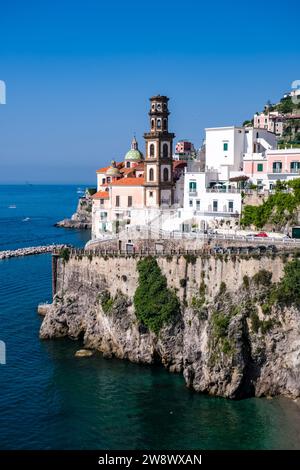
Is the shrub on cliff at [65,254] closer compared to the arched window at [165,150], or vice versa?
the shrub on cliff at [65,254]

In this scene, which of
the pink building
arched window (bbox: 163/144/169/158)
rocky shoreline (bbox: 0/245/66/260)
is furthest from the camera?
rocky shoreline (bbox: 0/245/66/260)

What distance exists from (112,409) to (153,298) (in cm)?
1145

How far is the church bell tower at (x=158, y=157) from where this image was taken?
73125 millimetres

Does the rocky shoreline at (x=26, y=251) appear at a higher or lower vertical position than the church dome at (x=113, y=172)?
lower

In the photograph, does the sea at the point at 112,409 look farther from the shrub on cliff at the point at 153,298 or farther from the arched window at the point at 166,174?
the arched window at the point at 166,174

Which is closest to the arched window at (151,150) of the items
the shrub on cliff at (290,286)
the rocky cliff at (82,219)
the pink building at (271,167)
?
the pink building at (271,167)

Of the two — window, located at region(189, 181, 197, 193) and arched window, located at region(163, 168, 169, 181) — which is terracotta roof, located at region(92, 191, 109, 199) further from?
window, located at region(189, 181, 197, 193)

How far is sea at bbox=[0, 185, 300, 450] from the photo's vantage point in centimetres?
3816

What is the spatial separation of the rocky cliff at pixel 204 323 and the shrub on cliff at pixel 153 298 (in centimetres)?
44

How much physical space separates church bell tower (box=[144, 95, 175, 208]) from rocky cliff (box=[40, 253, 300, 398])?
18.6m

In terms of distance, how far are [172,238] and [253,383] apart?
19829 millimetres

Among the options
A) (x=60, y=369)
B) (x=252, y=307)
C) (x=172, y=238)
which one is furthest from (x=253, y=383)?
(x=172, y=238)

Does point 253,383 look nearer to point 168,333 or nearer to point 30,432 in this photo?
point 168,333

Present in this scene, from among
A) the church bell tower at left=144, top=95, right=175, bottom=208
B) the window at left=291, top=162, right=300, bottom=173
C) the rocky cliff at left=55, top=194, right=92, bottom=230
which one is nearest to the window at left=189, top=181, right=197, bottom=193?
the church bell tower at left=144, top=95, right=175, bottom=208
